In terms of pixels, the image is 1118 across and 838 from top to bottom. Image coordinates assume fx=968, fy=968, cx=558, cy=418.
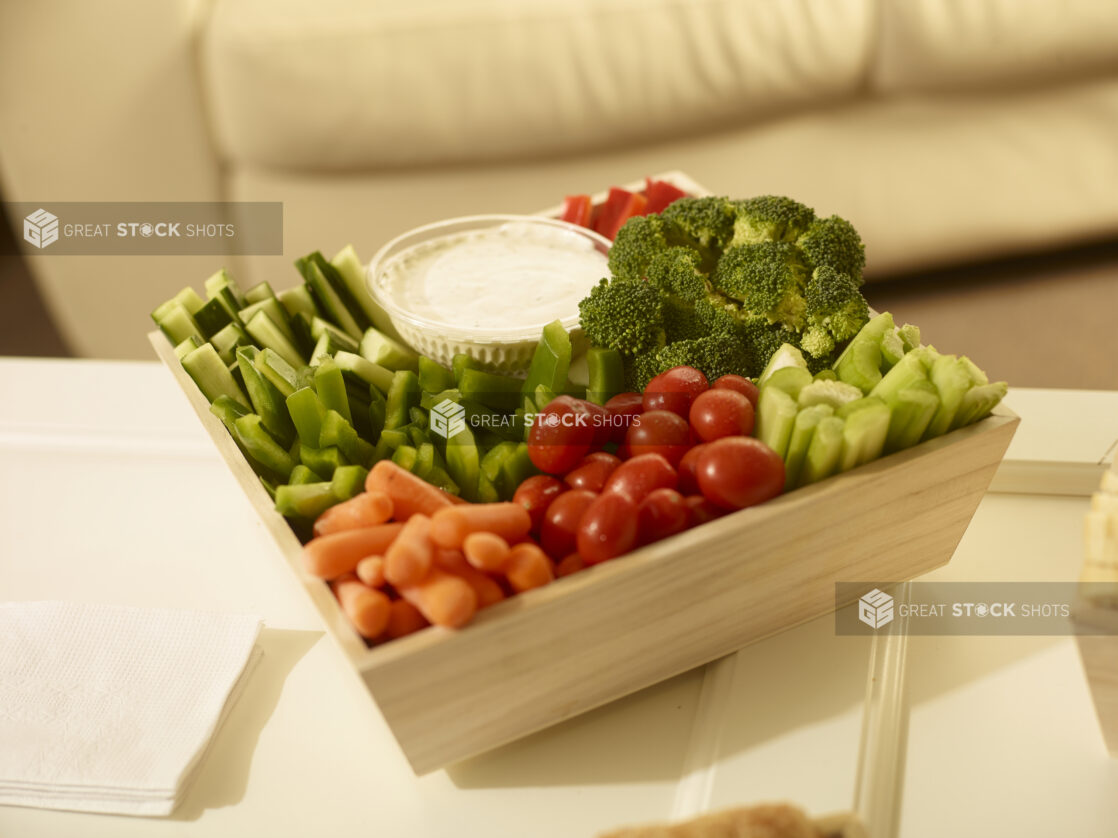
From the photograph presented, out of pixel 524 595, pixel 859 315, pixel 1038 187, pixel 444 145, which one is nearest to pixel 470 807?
pixel 524 595

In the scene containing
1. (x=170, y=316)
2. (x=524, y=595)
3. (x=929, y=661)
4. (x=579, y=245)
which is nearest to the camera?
(x=524, y=595)

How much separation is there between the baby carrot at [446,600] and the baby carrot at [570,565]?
0.35 ft

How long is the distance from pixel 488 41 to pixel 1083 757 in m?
2.01

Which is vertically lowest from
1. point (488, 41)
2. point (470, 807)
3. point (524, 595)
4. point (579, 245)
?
point (470, 807)

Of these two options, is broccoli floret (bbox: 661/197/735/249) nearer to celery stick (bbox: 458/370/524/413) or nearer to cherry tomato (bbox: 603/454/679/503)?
celery stick (bbox: 458/370/524/413)

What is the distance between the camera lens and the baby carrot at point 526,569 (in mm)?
824

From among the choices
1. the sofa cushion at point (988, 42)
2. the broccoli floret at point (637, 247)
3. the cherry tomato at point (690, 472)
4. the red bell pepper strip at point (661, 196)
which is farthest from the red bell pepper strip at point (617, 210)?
the sofa cushion at point (988, 42)

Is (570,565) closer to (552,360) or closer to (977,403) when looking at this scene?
(552,360)

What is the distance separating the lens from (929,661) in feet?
3.28

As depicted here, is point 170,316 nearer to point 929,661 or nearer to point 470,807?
point 470,807

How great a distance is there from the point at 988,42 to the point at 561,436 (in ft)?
6.60

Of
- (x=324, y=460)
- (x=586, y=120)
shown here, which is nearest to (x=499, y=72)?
(x=586, y=120)

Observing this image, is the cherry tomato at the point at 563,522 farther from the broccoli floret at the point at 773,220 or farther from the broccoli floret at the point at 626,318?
the broccoli floret at the point at 773,220

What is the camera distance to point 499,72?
2.38 meters
